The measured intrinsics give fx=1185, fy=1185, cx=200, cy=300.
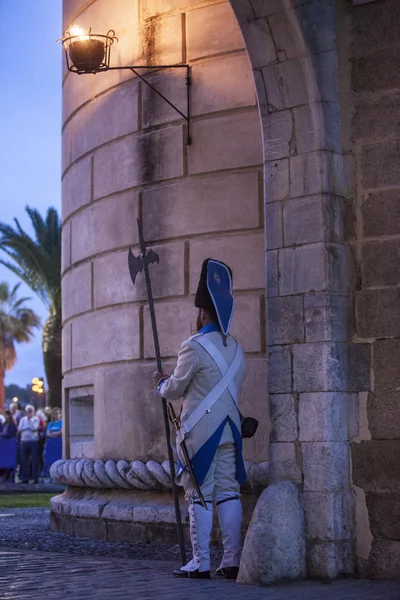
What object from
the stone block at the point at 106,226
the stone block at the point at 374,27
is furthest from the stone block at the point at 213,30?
the stone block at the point at 374,27

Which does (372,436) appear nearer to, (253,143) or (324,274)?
(324,274)

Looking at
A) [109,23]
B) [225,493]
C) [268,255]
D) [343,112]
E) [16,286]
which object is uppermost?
[16,286]

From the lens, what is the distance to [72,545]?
10.2 metres

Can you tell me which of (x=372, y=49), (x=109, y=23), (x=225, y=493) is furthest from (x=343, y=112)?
(x=109, y=23)

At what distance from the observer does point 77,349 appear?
11.5 m

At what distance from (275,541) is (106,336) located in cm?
376

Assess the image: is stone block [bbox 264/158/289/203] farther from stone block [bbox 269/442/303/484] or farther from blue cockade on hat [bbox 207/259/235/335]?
stone block [bbox 269/442/303/484]

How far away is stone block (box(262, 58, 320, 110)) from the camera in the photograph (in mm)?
8094

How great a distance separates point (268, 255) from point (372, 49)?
5.15 feet

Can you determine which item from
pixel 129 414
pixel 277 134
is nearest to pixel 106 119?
pixel 129 414

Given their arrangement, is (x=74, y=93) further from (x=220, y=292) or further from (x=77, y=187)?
(x=220, y=292)

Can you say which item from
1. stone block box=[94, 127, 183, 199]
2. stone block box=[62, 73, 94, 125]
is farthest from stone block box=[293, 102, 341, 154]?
stone block box=[62, 73, 94, 125]

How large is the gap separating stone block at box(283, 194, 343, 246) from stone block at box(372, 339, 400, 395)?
78cm

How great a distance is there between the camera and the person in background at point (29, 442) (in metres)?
24.6
